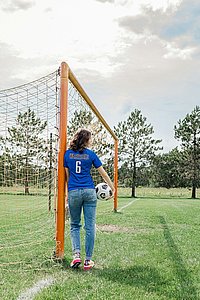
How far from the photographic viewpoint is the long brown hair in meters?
5.93

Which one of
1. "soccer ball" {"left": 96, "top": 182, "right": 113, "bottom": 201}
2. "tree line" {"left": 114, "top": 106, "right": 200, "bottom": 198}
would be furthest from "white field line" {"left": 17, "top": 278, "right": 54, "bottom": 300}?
"tree line" {"left": 114, "top": 106, "right": 200, "bottom": 198}

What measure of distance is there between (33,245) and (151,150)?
40.6m

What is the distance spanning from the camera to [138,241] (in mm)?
8164

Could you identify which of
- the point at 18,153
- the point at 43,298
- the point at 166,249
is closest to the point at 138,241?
the point at 166,249

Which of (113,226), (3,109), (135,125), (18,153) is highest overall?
(135,125)

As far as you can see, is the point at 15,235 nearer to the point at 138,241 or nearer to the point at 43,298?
the point at 138,241

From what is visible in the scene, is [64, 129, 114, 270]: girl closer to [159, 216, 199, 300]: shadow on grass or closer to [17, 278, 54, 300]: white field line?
[17, 278, 54, 300]: white field line

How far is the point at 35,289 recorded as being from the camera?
4680 millimetres

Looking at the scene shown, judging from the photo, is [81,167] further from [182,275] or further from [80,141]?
[182,275]

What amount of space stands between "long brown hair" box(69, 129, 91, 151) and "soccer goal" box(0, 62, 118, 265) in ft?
1.74

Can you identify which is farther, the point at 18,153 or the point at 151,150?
the point at 151,150

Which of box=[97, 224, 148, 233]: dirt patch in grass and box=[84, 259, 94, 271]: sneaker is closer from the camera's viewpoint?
box=[84, 259, 94, 271]: sneaker

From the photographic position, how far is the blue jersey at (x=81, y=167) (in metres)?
5.91

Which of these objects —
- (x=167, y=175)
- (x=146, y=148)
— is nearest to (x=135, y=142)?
(x=146, y=148)
